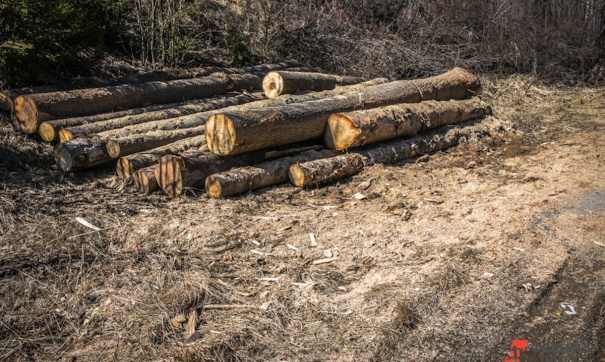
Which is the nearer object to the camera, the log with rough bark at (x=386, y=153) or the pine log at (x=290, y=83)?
the log with rough bark at (x=386, y=153)

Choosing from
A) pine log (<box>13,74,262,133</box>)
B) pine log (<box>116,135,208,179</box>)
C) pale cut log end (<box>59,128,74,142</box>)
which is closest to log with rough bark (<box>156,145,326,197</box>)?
pine log (<box>116,135,208,179</box>)

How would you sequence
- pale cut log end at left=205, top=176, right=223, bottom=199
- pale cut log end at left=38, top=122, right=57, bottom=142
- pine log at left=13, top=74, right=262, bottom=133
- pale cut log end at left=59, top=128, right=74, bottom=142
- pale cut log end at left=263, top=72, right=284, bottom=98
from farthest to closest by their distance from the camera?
pale cut log end at left=263, top=72, right=284, bottom=98, pine log at left=13, top=74, right=262, bottom=133, pale cut log end at left=38, top=122, right=57, bottom=142, pale cut log end at left=59, top=128, right=74, bottom=142, pale cut log end at left=205, top=176, right=223, bottom=199

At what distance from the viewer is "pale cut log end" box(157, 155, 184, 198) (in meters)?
6.25

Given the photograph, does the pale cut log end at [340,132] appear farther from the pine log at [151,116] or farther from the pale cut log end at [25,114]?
the pale cut log end at [25,114]

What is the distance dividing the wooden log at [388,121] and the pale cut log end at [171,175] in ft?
7.70

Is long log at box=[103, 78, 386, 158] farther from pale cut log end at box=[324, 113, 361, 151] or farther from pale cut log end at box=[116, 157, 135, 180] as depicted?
pale cut log end at box=[324, 113, 361, 151]

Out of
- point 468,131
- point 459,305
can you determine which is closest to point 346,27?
point 468,131

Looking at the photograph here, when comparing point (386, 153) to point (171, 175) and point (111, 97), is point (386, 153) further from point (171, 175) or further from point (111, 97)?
point (111, 97)

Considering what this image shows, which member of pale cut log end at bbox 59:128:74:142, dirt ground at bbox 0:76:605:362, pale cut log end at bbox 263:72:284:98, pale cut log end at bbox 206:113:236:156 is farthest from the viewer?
pale cut log end at bbox 263:72:284:98

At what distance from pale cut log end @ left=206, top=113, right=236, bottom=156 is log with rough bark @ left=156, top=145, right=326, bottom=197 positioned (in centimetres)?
13

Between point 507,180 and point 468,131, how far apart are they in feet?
7.14

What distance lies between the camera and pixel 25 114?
729cm

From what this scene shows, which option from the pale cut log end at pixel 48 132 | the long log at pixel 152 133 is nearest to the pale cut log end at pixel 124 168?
the long log at pixel 152 133

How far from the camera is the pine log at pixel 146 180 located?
6.32m
